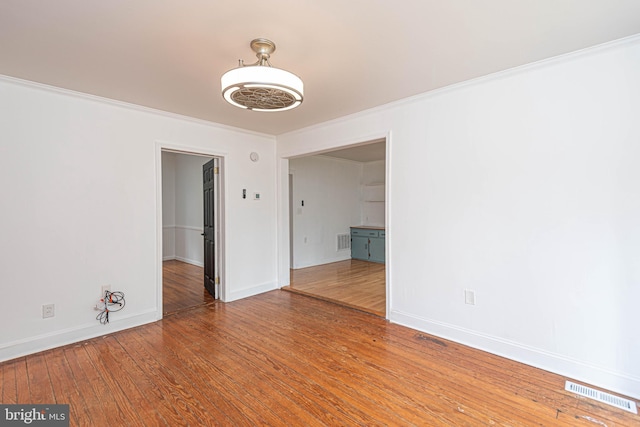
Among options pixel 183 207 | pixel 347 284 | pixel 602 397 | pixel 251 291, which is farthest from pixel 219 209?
pixel 602 397

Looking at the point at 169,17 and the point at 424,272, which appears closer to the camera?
the point at 169,17

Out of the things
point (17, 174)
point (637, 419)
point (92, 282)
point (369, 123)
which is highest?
point (369, 123)

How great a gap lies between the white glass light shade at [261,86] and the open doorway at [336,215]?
3328 millimetres

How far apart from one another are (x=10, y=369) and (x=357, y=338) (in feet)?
9.42

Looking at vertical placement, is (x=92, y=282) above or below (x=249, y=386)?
above

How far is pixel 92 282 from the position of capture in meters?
3.05

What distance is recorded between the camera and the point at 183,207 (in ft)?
23.5

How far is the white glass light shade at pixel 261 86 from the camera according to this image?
6.01 ft

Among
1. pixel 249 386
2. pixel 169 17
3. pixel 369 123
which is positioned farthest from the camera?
pixel 369 123

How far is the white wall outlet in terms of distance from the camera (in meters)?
2.79

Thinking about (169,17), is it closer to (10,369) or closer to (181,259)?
(10,369)

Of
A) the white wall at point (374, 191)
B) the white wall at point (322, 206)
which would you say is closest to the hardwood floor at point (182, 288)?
the white wall at point (322, 206)

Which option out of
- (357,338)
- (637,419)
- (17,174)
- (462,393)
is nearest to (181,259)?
(17,174)

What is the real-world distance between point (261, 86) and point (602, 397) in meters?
3.00
